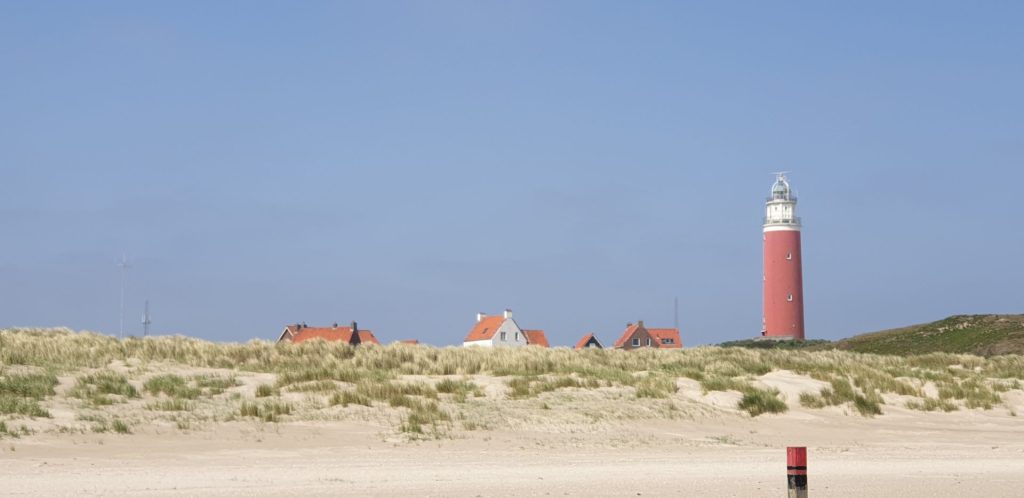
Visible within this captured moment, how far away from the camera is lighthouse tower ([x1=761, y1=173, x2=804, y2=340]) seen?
245ft

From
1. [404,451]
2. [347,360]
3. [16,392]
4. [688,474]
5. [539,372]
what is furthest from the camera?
[347,360]

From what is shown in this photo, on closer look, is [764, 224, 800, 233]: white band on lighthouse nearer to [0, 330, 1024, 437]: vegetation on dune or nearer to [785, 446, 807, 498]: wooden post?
[0, 330, 1024, 437]: vegetation on dune

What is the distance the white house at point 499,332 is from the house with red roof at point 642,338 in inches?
280

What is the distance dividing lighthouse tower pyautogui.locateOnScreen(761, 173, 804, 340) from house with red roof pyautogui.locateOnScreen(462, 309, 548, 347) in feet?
48.7

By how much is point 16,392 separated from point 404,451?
7.88 meters

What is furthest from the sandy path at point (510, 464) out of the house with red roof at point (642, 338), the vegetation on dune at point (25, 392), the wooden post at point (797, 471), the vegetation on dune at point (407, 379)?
the house with red roof at point (642, 338)

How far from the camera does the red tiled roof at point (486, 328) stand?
77.2 meters

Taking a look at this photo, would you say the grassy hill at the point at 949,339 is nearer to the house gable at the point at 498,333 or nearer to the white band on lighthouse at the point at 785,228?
the white band on lighthouse at the point at 785,228

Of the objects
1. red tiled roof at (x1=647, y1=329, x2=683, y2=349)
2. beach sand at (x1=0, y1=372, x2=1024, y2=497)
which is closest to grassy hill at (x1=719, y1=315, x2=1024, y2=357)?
red tiled roof at (x1=647, y1=329, x2=683, y2=349)

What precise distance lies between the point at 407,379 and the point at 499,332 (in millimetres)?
51302

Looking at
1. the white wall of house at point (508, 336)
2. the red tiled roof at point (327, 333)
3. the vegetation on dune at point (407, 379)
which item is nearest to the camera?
the vegetation on dune at point (407, 379)

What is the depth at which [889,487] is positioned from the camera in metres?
14.4

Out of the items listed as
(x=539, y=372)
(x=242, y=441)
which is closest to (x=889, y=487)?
(x=242, y=441)

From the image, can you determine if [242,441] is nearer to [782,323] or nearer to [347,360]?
[347,360]
